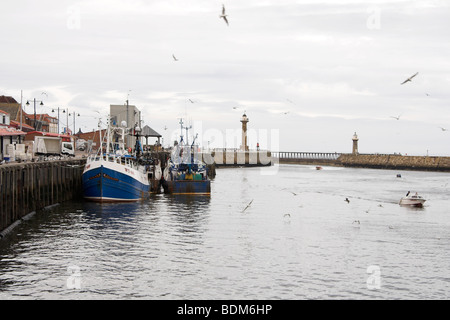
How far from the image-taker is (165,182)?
225 ft

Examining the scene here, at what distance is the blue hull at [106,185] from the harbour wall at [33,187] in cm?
232

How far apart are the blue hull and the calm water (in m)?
1.99

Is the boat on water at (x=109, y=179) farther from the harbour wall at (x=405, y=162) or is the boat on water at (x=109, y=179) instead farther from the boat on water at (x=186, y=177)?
the harbour wall at (x=405, y=162)

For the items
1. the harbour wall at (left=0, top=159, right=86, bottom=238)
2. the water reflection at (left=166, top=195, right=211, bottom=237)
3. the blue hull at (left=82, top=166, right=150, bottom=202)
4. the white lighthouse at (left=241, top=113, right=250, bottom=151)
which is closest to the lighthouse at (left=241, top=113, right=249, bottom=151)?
the white lighthouse at (left=241, top=113, right=250, bottom=151)

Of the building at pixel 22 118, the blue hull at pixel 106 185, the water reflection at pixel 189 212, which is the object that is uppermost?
the building at pixel 22 118

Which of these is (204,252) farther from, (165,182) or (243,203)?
(165,182)

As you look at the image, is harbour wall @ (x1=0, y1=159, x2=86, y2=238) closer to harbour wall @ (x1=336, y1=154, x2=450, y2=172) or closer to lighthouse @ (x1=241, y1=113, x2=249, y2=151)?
lighthouse @ (x1=241, y1=113, x2=249, y2=151)

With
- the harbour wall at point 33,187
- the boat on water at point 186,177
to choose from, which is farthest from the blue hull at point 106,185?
the boat on water at point 186,177

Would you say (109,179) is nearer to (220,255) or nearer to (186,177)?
(186,177)

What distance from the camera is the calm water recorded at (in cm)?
2331

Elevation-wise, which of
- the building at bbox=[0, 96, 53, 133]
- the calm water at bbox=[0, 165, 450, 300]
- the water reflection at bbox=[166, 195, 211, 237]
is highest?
the building at bbox=[0, 96, 53, 133]

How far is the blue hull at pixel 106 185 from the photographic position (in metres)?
52.7
